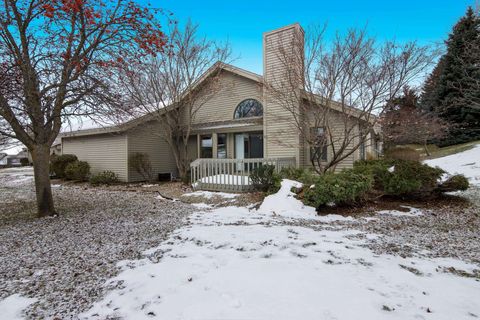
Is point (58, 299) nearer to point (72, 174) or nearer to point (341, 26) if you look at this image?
point (341, 26)

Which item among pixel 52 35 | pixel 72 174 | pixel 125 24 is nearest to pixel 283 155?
pixel 125 24

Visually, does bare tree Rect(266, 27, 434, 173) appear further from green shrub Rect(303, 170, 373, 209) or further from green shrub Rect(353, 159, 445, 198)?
green shrub Rect(303, 170, 373, 209)

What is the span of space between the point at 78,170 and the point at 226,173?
838 centimetres

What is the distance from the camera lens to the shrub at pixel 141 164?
13.0 m

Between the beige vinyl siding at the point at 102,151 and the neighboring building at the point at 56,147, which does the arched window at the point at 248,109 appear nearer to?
the beige vinyl siding at the point at 102,151

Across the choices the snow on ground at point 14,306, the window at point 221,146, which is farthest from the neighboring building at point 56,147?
the snow on ground at point 14,306

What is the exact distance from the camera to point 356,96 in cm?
846

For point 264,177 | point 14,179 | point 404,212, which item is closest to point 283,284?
point 404,212

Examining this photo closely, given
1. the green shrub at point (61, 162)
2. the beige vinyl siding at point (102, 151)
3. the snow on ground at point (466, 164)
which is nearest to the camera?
the snow on ground at point (466, 164)

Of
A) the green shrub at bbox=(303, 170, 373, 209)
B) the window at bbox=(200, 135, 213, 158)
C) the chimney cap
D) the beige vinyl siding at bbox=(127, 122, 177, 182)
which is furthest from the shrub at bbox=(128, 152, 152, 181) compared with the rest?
the green shrub at bbox=(303, 170, 373, 209)

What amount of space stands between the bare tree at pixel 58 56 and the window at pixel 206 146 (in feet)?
26.1

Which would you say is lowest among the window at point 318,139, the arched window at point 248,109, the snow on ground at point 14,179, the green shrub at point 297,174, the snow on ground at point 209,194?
the snow on ground at point 209,194

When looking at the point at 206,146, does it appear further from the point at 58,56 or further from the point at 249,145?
the point at 58,56

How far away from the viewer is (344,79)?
835 cm
